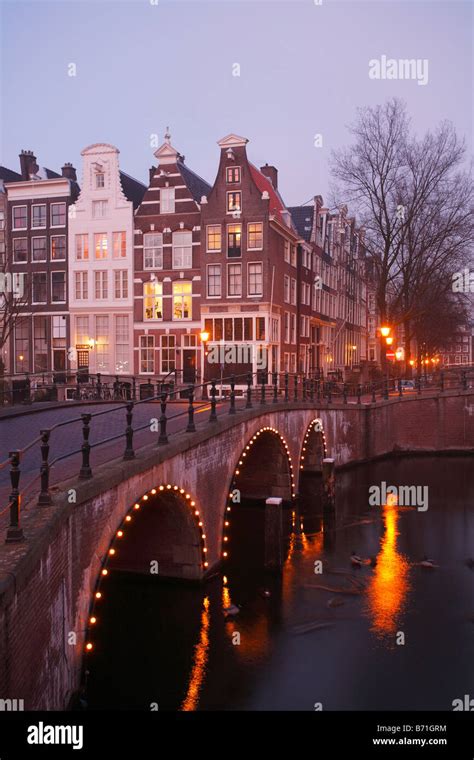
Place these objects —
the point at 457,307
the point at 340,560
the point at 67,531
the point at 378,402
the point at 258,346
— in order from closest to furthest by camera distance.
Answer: the point at 67,531 < the point at 340,560 < the point at 378,402 < the point at 258,346 < the point at 457,307

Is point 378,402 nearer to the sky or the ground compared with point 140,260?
nearer to the ground

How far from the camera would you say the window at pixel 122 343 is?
38.0m

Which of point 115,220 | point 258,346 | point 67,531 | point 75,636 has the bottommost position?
point 75,636

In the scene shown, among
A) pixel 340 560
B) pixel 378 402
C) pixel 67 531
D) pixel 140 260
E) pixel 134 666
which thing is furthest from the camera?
pixel 140 260

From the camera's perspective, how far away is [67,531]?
780cm

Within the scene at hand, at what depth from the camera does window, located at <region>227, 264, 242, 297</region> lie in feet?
116

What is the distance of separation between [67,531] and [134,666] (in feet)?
15.9

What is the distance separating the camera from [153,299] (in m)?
37.3

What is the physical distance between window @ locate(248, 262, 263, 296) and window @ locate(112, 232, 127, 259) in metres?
7.81

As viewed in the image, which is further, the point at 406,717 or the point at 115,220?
the point at 115,220

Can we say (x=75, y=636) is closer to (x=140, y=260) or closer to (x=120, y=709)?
(x=120, y=709)

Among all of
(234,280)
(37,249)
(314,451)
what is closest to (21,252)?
(37,249)

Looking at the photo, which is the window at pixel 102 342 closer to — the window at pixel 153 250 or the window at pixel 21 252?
the window at pixel 153 250

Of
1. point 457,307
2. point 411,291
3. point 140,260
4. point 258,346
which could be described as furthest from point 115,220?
point 457,307
